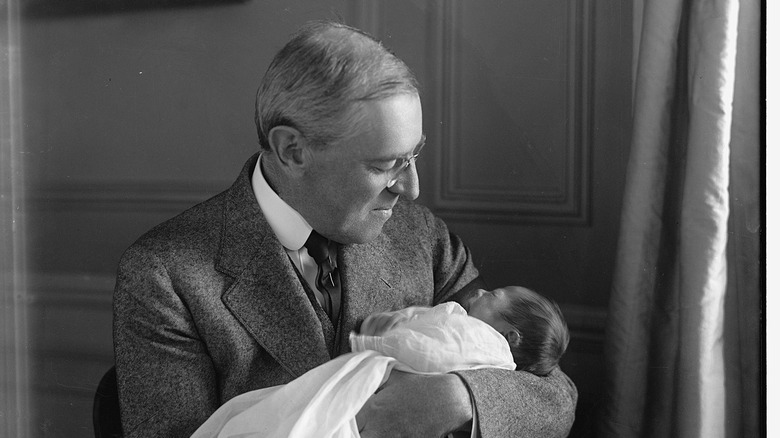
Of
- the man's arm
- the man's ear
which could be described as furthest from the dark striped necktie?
the man's arm

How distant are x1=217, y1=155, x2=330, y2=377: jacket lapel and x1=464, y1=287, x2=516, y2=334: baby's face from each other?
0.78 feet

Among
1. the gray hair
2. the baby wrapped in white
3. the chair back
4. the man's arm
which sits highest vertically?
the gray hair

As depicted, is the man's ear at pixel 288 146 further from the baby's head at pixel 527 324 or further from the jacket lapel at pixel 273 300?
the baby's head at pixel 527 324

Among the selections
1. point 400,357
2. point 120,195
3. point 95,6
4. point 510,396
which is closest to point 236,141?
point 120,195

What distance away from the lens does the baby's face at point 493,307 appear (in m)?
1.17

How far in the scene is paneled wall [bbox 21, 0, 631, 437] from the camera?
4.65 ft

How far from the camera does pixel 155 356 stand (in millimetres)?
1089

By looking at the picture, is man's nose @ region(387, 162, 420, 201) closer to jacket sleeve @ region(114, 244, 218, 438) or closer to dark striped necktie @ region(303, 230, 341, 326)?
dark striped necktie @ region(303, 230, 341, 326)

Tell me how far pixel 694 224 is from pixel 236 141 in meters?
0.83

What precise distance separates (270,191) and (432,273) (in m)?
0.32

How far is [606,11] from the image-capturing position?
1348 mm

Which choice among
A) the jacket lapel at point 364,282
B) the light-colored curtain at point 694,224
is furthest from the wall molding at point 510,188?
the jacket lapel at point 364,282

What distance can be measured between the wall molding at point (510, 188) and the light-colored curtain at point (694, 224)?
0.45 ft

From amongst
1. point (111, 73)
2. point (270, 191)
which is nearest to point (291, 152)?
point (270, 191)
